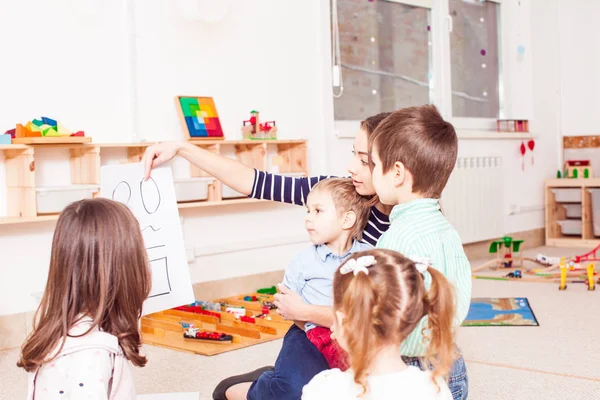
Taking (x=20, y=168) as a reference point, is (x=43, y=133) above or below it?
above

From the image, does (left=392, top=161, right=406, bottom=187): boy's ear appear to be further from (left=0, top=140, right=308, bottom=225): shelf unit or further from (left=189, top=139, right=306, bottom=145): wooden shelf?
(left=189, top=139, right=306, bottom=145): wooden shelf

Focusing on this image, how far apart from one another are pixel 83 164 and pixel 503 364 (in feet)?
5.91

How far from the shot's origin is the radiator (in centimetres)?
497

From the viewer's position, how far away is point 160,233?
6.42 ft

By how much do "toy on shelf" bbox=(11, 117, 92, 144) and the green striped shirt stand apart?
1741 millimetres

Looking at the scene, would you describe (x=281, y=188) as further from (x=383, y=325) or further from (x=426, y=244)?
(x=383, y=325)

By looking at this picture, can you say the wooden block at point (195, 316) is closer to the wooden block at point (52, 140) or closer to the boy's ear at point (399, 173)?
the wooden block at point (52, 140)

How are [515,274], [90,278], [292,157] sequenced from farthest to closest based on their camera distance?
[515,274]
[292,157]
[90,278]

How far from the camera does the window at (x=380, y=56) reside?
4.44 m

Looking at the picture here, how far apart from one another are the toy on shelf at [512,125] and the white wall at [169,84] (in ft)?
6.29

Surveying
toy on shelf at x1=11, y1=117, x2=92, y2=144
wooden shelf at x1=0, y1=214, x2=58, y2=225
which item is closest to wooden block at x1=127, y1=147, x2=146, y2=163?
toy on shelf at x1=11, y1=117, x2=92, y2=144

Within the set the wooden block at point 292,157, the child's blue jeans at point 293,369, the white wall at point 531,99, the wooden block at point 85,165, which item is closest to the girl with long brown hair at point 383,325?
the child's blue jeans at point 293,369

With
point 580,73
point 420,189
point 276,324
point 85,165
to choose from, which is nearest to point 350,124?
point 276,324

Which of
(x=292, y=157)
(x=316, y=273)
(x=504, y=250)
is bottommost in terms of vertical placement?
(x=504, y=250)
